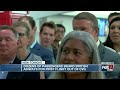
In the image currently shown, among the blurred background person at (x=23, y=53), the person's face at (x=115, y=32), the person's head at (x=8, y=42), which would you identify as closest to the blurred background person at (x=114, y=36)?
the person's face at (x=115, y=32)

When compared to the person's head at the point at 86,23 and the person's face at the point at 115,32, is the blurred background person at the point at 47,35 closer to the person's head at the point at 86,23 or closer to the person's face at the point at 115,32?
the person's head at the point at 86,23

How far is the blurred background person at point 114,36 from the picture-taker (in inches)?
57.4

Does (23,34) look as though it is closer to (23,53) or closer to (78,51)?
(23,53)

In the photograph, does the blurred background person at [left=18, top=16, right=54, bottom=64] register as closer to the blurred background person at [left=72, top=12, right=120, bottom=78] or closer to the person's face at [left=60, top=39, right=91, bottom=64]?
the person's face at [left=60, top=39, right=91, bottom=64]

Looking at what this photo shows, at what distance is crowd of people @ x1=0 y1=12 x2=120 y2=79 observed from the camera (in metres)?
1.38

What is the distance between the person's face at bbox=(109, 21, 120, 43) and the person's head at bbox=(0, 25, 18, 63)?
2.23 feet

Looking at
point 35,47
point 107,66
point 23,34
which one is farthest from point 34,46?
point 107,66

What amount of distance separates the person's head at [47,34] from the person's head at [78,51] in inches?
5.8

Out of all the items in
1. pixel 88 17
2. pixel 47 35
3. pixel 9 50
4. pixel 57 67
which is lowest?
pixel 57 67

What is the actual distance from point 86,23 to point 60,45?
0.25 meters

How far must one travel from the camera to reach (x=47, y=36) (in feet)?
4.96

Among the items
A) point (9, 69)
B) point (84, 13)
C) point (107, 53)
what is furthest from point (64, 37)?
point (9, 69)

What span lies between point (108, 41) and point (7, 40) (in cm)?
71
